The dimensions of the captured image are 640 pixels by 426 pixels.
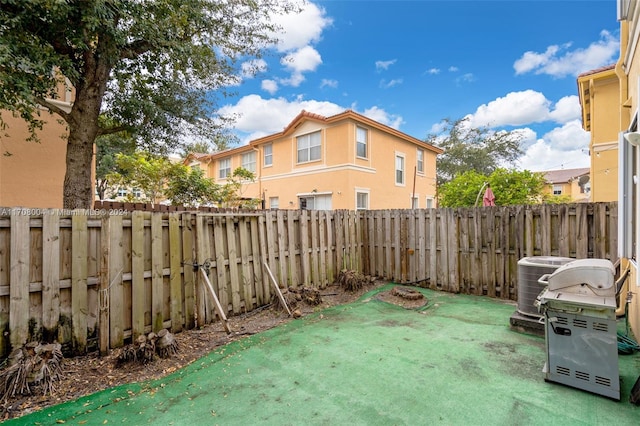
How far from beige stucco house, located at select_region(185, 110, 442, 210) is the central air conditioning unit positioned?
9.48 m

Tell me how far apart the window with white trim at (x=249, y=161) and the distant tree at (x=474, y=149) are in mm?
16294

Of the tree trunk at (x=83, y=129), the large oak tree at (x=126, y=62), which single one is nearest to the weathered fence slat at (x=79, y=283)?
the large oak tree at (x=126, y=62)

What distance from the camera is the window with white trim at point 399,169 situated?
16.0 meters

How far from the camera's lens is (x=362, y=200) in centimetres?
1419

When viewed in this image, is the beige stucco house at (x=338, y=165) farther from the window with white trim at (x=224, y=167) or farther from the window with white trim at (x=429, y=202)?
the window with white trim at (x=224, y=167)

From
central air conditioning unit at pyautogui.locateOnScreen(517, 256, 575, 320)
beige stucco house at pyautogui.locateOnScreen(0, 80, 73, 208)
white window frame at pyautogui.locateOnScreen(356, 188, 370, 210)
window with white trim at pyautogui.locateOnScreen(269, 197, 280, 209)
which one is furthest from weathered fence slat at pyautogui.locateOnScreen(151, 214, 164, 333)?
window with white trim at pyautogui.locateOnScreen(269, 197, 280, 209)

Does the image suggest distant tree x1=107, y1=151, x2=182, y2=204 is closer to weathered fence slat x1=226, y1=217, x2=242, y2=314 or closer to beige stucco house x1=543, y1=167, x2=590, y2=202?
weathered fence slat x1=226, y1=217, x2=242, y2=314

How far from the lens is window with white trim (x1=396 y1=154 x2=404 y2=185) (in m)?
16.0

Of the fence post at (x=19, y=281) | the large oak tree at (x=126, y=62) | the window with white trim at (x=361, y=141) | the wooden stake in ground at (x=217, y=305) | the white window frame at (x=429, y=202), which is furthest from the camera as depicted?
the white window frame at (x=429, y=202)

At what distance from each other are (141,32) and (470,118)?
25.9 meters

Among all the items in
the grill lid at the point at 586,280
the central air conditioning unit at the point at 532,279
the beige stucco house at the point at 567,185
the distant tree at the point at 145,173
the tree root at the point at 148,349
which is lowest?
the tree root at the point at 148,349

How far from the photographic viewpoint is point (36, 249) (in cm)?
289

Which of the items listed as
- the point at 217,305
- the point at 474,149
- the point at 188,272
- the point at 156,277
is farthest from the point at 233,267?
the point at 474,149

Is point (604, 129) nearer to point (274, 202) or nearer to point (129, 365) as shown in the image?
point (129, 365)
